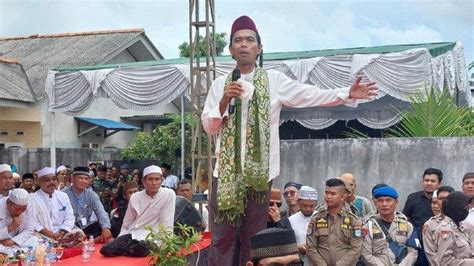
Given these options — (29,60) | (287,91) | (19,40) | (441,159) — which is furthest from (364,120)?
(19,40)

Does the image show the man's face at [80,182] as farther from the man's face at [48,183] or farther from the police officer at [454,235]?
the police officer at [454,235]

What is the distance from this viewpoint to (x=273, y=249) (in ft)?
8.11

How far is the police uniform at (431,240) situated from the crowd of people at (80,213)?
2377 millimetres

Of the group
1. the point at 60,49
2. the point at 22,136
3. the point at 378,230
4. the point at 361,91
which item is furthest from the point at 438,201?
the point at 60,49

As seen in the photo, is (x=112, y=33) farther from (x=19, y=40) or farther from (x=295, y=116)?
(x=295, y=116)

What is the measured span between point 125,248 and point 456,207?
3.10 m

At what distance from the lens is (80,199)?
796cm

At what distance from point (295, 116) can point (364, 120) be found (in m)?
1.30

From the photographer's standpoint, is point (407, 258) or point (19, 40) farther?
point (19, 40)

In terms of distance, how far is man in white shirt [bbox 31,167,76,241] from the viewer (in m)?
7.03

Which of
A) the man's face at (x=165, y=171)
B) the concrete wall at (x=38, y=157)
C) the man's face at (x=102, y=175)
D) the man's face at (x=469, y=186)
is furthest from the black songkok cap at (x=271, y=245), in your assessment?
the concrete wall at (x=38, y=157)

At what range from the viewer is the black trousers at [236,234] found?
361 centimetres

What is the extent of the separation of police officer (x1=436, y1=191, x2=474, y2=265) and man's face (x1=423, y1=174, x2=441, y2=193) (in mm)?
1181

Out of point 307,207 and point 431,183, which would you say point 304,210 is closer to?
point 307,207
